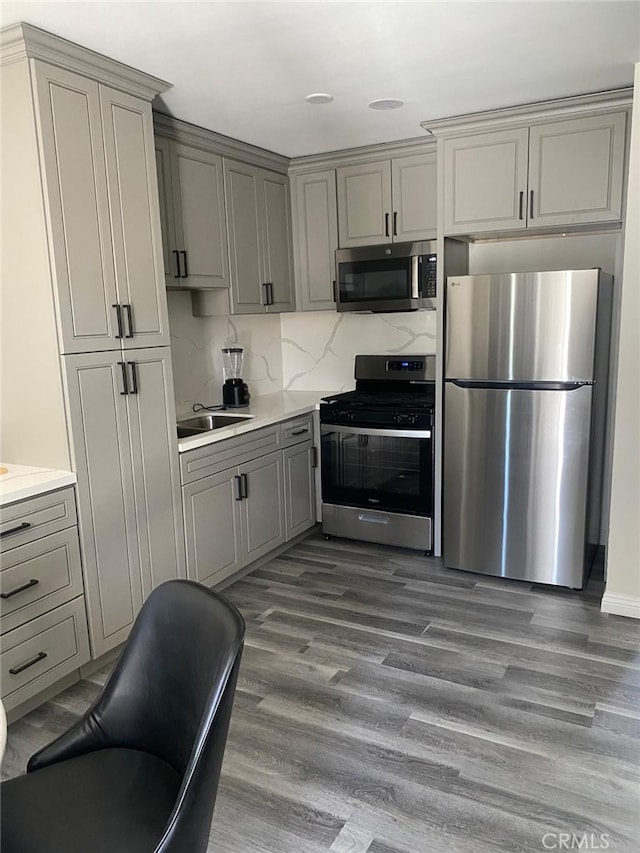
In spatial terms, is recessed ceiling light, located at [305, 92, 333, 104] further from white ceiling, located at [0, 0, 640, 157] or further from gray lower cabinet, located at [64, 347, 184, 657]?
gray lower cabinet, located at [64, 347, 184, 657]

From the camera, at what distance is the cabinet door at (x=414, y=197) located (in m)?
3.71

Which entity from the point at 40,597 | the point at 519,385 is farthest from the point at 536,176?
the point at 40,597

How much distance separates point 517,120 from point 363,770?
3.07 m

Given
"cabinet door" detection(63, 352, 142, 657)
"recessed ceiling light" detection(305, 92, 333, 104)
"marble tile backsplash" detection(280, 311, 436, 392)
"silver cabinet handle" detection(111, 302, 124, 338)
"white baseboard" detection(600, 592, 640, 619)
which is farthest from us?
"marble tile backsplash" detection(280, 311, 436, 392)

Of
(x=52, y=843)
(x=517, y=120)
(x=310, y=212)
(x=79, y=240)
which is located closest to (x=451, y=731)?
(x=52, y=843)


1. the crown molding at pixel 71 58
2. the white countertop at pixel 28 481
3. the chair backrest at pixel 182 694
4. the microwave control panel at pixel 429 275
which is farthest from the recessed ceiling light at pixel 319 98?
the chair backrest at pixel 182 694

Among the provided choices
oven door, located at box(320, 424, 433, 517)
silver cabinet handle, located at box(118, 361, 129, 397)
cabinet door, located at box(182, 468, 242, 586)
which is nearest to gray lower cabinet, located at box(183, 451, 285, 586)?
cabinet door, located at box(182, 468, 242, 586)

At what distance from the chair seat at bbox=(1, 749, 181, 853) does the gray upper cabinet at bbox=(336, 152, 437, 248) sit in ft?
10.5

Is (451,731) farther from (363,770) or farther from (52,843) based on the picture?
(52,843)

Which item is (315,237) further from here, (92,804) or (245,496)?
(92,804)

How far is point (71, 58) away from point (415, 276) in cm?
210

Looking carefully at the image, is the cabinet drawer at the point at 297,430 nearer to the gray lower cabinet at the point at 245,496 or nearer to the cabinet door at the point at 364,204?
the gray lower cabinet at the point at 245,496

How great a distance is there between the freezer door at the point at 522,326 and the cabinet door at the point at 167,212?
1457 millimetres

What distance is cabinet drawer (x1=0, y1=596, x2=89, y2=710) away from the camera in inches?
89.1
